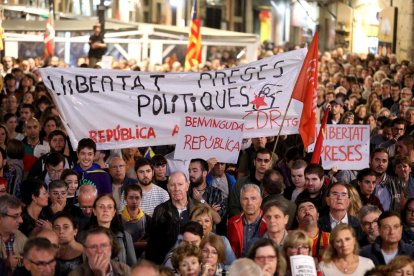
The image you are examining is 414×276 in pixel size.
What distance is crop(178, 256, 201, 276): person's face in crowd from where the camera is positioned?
10664 mm

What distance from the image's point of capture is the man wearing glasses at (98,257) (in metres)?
10.6

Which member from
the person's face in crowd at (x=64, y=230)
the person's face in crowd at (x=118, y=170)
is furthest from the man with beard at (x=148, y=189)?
the person's face in crowd at (x=64, y=230)

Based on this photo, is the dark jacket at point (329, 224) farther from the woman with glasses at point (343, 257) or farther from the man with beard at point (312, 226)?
the woman with glasses at point (343, 257)

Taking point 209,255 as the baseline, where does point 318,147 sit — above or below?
above

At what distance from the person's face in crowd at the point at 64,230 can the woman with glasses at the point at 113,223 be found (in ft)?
0.48

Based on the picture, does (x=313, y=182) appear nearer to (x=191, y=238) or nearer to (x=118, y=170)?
(x=118, y=170)

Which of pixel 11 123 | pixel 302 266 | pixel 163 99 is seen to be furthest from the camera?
pixel 11 123

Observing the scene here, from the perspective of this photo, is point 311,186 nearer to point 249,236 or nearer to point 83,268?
point 249,236

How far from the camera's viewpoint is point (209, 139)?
1533 cm

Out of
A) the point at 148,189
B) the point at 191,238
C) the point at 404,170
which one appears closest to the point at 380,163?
the point at 404,170

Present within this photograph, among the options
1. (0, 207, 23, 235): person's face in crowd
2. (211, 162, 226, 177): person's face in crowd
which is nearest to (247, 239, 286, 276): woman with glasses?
(0, 207, 23, 235): person's face in crowd

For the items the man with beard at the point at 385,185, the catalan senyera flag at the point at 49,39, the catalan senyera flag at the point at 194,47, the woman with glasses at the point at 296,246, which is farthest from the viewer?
the catalan senyera flag at the point at 49,39

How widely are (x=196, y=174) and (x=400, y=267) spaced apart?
4199 millimetres

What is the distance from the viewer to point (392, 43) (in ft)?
127
